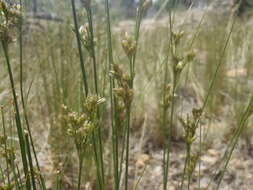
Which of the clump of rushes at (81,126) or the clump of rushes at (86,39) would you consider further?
the clump of rushes at (86,39)

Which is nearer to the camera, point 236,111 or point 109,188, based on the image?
point 109,188

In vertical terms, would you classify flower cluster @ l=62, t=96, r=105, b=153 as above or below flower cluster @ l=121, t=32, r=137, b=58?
below

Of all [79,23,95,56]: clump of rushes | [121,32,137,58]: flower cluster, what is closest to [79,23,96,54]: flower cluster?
[79,23,95,56]: clump of rushes

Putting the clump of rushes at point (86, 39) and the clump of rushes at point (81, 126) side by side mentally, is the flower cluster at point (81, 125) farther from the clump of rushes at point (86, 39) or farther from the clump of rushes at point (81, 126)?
the clump of rushes at point (86, 39)

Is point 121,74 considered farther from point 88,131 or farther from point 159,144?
point 159,144

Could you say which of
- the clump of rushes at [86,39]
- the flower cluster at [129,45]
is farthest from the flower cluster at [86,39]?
the flower cluster at [129,45]

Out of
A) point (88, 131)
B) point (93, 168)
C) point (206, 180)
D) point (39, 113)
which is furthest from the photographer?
point (39, 113)

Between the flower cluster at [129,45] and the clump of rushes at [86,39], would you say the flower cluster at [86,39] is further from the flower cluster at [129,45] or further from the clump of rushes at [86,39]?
the flower cluster at [129,45]

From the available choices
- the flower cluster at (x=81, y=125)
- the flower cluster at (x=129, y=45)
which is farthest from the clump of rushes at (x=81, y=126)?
the flower cluster at (x=129, y=45)

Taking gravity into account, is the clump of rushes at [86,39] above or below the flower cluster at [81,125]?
above

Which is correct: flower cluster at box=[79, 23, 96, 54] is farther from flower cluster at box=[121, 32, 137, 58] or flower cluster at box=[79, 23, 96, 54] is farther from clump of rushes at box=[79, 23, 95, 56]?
flower cluster at box=[121, 32, 137, 58]

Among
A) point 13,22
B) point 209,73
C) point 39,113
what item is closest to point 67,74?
point 39,113
